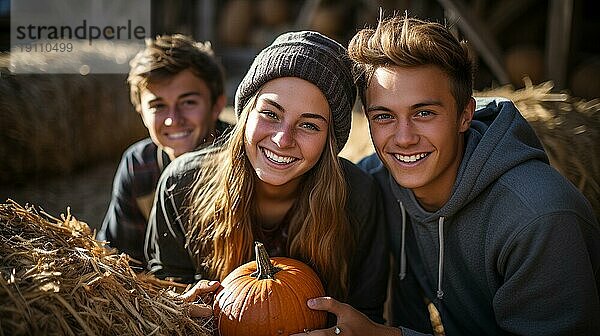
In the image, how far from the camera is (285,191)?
2830mm

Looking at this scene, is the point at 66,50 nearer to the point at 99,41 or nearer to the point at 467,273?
the point at 99,41

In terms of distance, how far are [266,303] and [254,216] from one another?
0.60m

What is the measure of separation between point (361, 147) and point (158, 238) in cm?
183

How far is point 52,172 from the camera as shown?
6.16 meters

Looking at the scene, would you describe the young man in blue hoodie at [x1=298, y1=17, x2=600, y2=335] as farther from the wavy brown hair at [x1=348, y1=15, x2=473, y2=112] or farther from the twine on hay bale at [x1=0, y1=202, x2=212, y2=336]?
the twine on hay bale at [x1=0, y1=202, x2=212, y2=336]

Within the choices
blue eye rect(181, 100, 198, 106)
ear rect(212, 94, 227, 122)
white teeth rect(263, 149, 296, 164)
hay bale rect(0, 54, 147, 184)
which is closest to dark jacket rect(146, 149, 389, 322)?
white teeth rect(263, 149, 296, 164)

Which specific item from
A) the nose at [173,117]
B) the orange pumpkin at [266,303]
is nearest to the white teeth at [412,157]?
the orange pumpkin at [266,303]

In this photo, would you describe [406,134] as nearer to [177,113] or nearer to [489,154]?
[489,154]

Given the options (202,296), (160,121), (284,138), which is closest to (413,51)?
(284,138)

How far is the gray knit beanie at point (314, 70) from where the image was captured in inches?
99.3

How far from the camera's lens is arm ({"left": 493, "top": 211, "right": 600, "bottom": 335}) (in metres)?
2.17

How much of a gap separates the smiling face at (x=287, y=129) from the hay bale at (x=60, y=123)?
3.91 m

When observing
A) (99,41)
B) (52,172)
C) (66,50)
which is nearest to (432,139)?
(52,172)

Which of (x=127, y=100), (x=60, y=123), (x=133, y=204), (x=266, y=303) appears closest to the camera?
(x=266, y=303)
